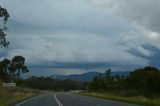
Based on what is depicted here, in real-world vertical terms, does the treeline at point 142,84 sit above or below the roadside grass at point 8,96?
above

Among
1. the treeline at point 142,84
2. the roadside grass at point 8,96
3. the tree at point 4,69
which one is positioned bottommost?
the roadside grass at point 8,96

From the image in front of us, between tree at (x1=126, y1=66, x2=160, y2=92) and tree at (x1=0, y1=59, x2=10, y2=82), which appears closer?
tree at (x1=126, y1=66, x2=160, y2=92)

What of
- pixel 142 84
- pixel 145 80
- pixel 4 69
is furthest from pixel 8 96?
pixel 4 69

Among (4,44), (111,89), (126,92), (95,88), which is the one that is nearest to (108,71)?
(95,88)

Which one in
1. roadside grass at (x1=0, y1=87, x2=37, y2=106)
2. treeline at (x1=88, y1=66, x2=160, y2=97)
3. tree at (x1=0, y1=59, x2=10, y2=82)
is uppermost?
tree at (x1=0, y1=59, x2=10, y2=82)

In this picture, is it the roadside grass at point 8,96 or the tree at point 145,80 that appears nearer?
the roadside grass at point 8,96

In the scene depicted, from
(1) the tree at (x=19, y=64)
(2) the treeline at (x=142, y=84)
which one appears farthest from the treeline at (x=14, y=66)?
(2) the treeline at (x=142, y=84)

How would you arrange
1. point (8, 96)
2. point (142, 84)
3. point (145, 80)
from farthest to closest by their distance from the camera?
1. point (142, 84)
2. point (145, 80)
3. point (8, 96)

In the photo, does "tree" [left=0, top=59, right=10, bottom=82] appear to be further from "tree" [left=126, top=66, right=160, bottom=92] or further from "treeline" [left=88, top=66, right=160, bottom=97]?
"tree" [left=126, top=66, right=160, bottom=92]

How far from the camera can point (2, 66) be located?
139 meters

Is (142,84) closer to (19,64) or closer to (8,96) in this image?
(8,96)

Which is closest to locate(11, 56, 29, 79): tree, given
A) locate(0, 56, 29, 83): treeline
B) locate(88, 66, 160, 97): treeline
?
locate(0, 56, 29, 83): treeline

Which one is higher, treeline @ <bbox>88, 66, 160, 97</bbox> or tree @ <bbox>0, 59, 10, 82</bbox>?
tree @ <bbox>0, 59, 10, 82</bbox>

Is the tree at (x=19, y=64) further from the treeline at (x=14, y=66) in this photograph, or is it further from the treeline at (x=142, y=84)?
the treeline at (x=142, y=84)
